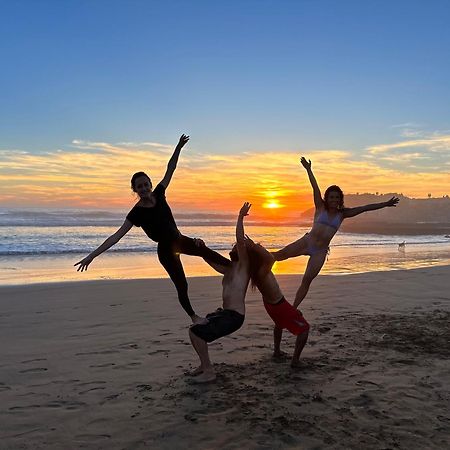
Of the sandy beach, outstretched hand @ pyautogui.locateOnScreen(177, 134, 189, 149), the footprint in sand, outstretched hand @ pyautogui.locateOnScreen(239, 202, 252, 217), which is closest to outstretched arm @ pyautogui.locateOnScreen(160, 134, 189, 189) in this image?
outstretched hand @ pyautogui.locateOnScreen(177, 134, 189, 149)

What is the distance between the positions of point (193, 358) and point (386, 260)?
15.0 m

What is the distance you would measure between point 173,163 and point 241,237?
6.11 feet

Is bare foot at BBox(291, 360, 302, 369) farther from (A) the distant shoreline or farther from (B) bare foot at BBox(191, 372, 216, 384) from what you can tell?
(A) the distant shoreline

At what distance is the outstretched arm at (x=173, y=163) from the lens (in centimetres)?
612

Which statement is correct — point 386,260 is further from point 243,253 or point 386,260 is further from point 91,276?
point 243,253

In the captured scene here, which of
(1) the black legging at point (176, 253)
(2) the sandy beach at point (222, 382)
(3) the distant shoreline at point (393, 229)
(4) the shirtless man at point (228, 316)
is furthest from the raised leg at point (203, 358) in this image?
(3) the distant shoreline at point (393, 229)

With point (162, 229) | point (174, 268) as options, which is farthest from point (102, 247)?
point (174, 268)

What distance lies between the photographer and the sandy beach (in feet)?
12.6

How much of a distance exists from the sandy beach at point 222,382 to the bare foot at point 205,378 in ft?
0.31

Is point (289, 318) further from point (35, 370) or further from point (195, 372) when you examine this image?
point (35, 370)

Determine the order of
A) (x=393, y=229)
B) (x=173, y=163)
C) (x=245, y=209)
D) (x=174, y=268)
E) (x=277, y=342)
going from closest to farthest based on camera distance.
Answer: (x=245, y=209)
(x=174, y=268)
(x=277, y=342)
(x=173, y=163)
(x=393, y=229)

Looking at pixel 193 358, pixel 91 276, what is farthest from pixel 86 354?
pixel 91 276

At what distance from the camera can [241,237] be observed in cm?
496

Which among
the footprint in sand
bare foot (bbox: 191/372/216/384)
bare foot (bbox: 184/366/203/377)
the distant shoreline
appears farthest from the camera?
the distant shoreline
